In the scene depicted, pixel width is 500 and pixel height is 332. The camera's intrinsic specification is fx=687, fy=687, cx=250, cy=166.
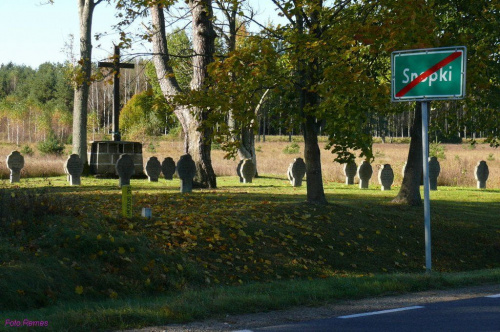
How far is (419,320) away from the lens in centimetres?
753

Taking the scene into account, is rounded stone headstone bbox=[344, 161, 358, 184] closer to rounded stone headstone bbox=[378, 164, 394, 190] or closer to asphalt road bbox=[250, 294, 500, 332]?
rounded stone headstone bbox=[378, 164, 394, 190]

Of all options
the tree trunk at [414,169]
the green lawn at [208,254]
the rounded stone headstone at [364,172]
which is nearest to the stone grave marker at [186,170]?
the green lawn at [208,254]

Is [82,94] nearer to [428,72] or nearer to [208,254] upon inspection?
[208,254]

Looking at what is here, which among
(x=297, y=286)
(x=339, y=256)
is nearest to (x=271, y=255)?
(x=339, y=256)

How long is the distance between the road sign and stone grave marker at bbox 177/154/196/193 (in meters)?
10.1

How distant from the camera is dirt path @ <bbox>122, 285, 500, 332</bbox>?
7.25 meters

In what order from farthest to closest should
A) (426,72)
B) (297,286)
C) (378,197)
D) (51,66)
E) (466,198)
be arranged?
1. (51,66)
2. (466,198)
3. (378,197)
4. (426,72)
5. (297,286)

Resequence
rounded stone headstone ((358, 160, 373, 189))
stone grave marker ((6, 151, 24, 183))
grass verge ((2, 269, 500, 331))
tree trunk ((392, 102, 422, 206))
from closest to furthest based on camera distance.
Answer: grass verge ((2, 269, 500, 331)) < tree trunk ((392, 102, 422, 206)) < stone grave marker ((6, 151, 24, 183)) < rounded stone headstone ((358, 160, 373, 189))

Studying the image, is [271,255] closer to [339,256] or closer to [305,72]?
[339,256]

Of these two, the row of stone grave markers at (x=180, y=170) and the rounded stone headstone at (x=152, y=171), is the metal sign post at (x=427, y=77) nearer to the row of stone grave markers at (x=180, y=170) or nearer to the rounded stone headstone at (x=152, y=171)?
the row of stone grave markers at (x=180, y=170)

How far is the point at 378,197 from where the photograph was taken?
917 inches

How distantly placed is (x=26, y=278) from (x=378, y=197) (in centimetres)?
1579

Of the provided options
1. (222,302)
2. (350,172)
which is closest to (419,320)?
(222,302)

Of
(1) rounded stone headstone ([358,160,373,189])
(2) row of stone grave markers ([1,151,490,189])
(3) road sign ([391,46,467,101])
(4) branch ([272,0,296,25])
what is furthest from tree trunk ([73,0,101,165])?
A: (3) road sign ([391,46,467,101])
